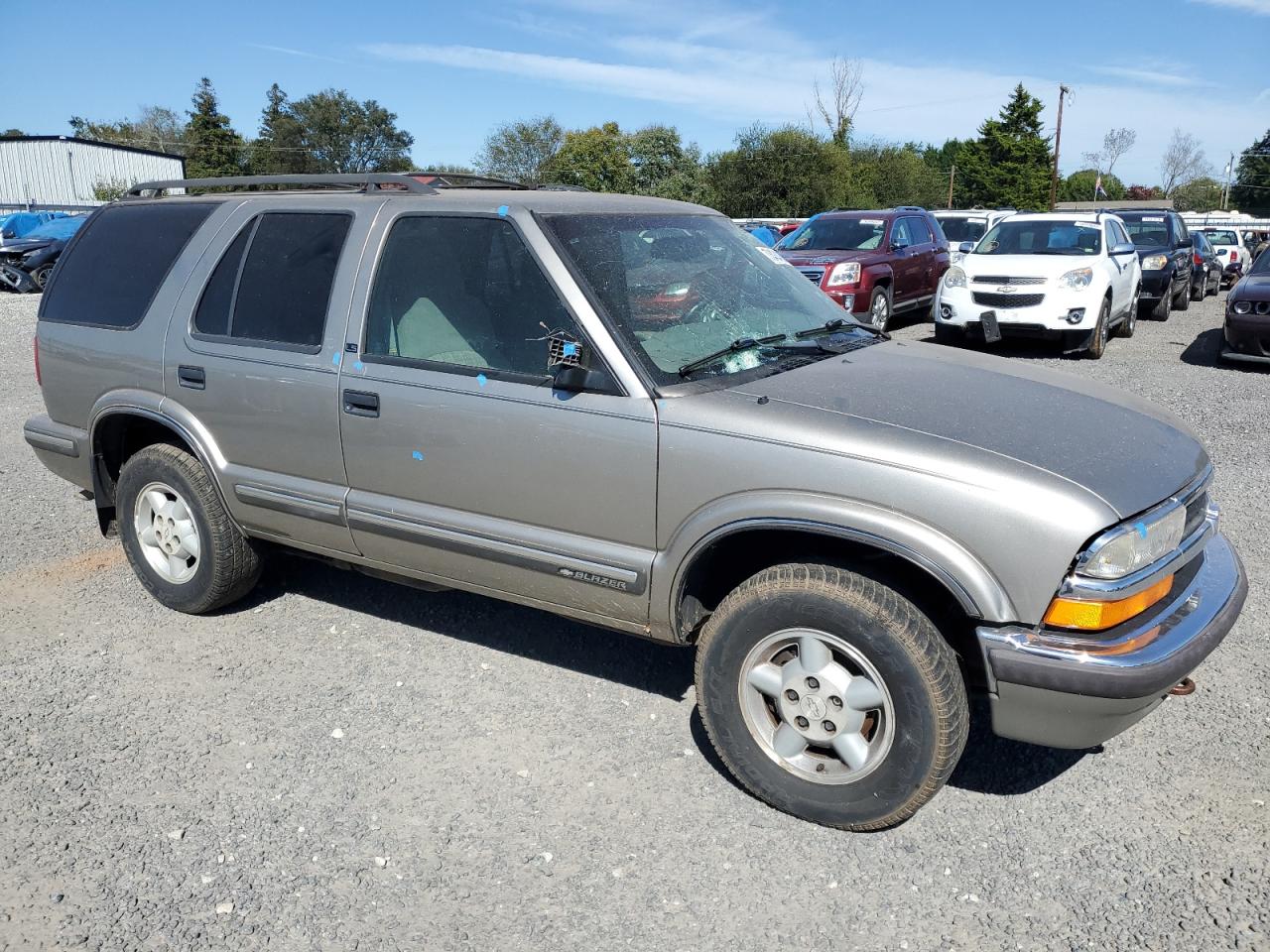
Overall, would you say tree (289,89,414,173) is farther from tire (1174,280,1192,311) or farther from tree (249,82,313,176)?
tire (1174,280,1192,311)

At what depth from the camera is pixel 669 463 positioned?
10.4 ft

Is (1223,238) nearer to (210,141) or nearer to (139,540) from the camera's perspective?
(139,540)

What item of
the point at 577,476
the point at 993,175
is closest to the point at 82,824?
the point at 577,476

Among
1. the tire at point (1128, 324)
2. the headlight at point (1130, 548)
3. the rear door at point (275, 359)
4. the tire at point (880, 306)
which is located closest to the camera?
the headlight at point (1130, 548)

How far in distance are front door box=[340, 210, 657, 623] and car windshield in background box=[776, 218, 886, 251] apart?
10.9m

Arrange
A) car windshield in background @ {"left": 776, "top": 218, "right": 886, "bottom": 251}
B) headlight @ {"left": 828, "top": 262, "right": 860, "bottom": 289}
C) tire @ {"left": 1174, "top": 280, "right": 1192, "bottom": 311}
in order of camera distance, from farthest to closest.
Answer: tire @ {"left": 1174, "top": 280, "right": 1192, "bottom": 311} < car windshield in background @ {"left": 776, "top": 218, "right": 886, "bottom": 251} < headlight @ {"left": 828, "top": 262, "right": 860, "bottom": 289}

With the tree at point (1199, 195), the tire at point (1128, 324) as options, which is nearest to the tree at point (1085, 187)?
the tree at point (1199, 195)

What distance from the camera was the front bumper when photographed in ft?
8.80

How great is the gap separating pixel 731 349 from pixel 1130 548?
144 centimetres

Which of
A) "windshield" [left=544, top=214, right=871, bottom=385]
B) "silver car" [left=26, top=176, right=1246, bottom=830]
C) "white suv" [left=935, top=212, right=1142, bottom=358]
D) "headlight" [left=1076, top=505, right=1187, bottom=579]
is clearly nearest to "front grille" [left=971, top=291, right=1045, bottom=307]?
"white suv" [left=935, top=212, right=1142, bottom=358]

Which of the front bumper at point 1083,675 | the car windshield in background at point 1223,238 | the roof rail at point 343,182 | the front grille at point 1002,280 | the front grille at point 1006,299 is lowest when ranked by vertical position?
the front bumper at point 1083,675

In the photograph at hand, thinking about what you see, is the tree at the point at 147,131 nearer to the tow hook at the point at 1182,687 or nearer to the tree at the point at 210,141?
the tree at the point at 210,141

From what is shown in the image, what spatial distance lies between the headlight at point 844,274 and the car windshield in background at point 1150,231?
7.49 meters

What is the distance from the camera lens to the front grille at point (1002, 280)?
1175 cm
